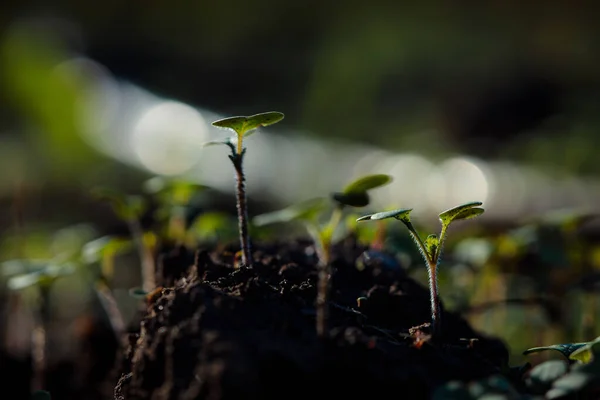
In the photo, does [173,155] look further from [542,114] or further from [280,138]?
[542,114]

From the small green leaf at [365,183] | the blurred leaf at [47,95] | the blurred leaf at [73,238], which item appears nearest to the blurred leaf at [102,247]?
the blurred leaf at [73,238]

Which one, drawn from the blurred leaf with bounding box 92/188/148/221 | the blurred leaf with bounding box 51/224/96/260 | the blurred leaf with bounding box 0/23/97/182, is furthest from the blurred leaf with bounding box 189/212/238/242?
the blurred leaf with bounding box 0/23/97/182

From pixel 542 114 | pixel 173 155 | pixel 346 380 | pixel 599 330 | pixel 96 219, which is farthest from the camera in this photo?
pixel 542 114

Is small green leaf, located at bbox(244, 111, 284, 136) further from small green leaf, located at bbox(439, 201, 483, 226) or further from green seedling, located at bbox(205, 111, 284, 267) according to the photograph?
small green leaf, located at bbox(439, 201, 483, 226)

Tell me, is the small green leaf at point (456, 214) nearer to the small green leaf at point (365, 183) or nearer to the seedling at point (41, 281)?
the small green leaf at point (365, 183)

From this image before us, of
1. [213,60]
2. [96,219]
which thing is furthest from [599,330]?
[213,60]

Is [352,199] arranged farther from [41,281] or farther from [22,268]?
[22,268]
